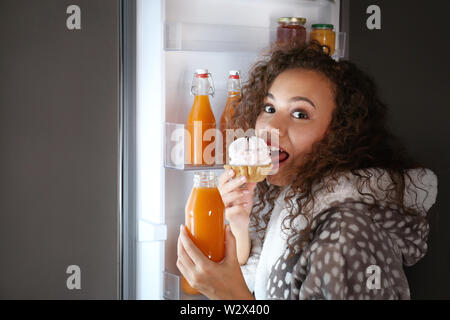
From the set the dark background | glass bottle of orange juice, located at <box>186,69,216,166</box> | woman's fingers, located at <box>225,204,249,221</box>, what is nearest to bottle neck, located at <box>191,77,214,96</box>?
glass bottle of orange juice, located at <box>186,69,216,166</box>

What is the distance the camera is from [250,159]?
3.65 ft

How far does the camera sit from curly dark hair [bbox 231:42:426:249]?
1108mm

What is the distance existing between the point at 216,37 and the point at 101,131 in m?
0.33

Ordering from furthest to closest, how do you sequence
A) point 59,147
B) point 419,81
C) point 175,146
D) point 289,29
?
point 419,81 < point 289,29 < point 175,146 < point 59,147

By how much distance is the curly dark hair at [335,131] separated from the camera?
43.6 inches

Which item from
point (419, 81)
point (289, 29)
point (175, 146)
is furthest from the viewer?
point (419, 81)

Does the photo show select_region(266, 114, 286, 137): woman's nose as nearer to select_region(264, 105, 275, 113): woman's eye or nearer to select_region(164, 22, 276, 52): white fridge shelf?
select_region(264, 105, 275, 113): woman's eye

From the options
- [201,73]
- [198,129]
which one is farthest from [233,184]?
[201,73]

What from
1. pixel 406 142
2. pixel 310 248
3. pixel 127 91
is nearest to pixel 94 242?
pixel 127 91

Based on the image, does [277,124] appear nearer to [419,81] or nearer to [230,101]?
[230,101]

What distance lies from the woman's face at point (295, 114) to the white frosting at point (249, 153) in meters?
0.03

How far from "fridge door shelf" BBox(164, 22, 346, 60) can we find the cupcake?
0.21 metres
